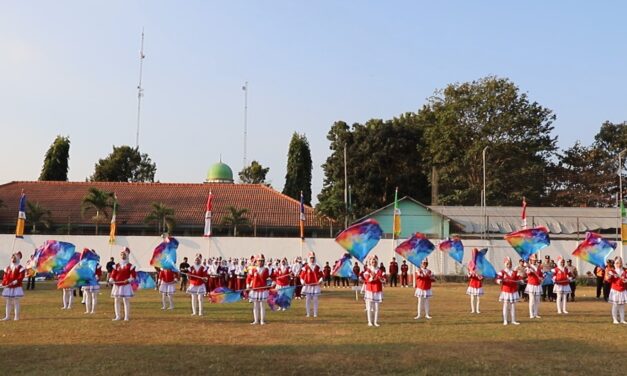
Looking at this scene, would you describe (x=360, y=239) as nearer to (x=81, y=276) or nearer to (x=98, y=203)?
(x=81, y=276)

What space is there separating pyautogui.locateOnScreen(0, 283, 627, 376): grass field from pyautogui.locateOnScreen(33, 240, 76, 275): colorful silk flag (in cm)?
160

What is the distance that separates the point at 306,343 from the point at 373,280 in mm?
4353

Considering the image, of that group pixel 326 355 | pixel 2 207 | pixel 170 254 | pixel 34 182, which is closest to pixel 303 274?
pixel 170 254

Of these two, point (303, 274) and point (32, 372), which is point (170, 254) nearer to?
point (303, 274)

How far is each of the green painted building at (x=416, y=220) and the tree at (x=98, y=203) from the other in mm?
20621

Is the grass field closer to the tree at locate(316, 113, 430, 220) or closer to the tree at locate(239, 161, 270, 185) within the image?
the tree at locate(316, 113, 430, 220)

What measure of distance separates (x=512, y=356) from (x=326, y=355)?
4112mm

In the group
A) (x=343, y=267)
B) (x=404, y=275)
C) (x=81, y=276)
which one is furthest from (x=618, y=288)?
(x=404, y=275)

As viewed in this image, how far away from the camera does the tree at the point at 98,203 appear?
150ft

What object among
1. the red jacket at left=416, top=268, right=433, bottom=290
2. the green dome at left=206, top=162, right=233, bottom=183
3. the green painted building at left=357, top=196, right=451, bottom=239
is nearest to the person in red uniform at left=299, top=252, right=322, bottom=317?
the red jacket at left=416, top=268, right=433, bottom=290

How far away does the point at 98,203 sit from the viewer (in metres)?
45.7

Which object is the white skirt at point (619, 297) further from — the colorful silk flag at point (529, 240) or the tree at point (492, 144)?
the tree at point (492, 144)

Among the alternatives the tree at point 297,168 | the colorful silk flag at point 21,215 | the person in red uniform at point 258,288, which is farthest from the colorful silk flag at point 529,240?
the tree at point 297,168

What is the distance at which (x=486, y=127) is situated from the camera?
5628 centimetres
